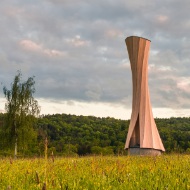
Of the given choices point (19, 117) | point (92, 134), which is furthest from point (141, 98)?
point (92, 134)

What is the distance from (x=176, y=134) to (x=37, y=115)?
3397cm

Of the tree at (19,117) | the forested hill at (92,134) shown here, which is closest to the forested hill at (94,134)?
the forested hill at (92,134)

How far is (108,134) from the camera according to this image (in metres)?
69.3

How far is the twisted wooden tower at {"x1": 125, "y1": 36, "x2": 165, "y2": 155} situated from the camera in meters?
23.8

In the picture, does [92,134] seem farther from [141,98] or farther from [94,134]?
[141,98]

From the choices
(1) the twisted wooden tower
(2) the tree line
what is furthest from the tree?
(1) the twisted wooden tower

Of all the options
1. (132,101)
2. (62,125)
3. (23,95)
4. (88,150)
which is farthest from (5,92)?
(62,125)

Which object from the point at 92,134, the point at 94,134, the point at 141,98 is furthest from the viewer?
the point at 92,134

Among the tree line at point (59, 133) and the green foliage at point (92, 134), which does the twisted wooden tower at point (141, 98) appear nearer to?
the tree line at point (59, 133)

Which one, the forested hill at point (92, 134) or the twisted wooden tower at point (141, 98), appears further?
the forested hill at point (92, 134)

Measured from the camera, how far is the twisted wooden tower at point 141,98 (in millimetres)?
23828

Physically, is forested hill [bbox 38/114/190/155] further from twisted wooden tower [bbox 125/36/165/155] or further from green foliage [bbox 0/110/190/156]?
twisted wooden tower [bbox 125/36/165/155]

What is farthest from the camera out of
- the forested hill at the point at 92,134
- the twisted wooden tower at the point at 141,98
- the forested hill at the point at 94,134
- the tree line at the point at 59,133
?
the forested hill at the point at 94,134

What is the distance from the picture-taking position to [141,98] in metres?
24.1
